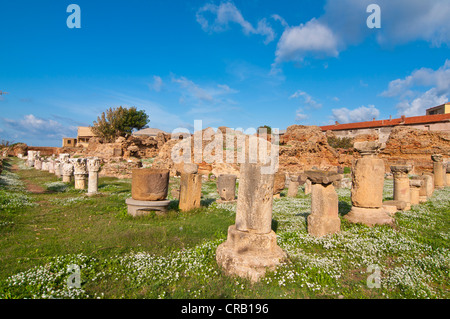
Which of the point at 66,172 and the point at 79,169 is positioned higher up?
the point at 79,169

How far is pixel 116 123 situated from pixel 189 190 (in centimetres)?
4297

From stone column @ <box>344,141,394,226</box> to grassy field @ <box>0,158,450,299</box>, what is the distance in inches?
14.5

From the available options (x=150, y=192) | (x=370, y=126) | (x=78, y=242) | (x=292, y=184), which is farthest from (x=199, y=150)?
(x=370, y=126)

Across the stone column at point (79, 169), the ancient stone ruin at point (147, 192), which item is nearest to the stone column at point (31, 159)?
the stone column at point (79, 169)

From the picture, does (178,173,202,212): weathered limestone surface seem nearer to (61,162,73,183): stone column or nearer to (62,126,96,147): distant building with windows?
(61,162,73,183): stone column

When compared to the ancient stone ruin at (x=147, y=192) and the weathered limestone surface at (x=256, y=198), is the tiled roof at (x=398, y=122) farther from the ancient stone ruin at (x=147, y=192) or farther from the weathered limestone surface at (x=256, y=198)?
the weathered limestone surface at (x=256, y=198)

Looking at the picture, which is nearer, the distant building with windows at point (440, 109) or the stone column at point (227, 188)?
the stone column at point (227, 188)

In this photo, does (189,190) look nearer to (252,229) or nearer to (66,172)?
(252,229)

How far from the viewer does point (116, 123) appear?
46312 millimetres

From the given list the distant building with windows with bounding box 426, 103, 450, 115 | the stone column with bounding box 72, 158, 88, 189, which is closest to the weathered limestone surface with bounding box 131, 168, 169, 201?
the stone column with bounding box 72, 158, 88, 189

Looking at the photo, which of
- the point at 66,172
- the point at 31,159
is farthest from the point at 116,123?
the point at 66,172

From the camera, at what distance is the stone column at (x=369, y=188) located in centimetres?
633

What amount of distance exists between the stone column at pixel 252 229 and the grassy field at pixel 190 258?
0.73 ft

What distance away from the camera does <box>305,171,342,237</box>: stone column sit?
219 inches
